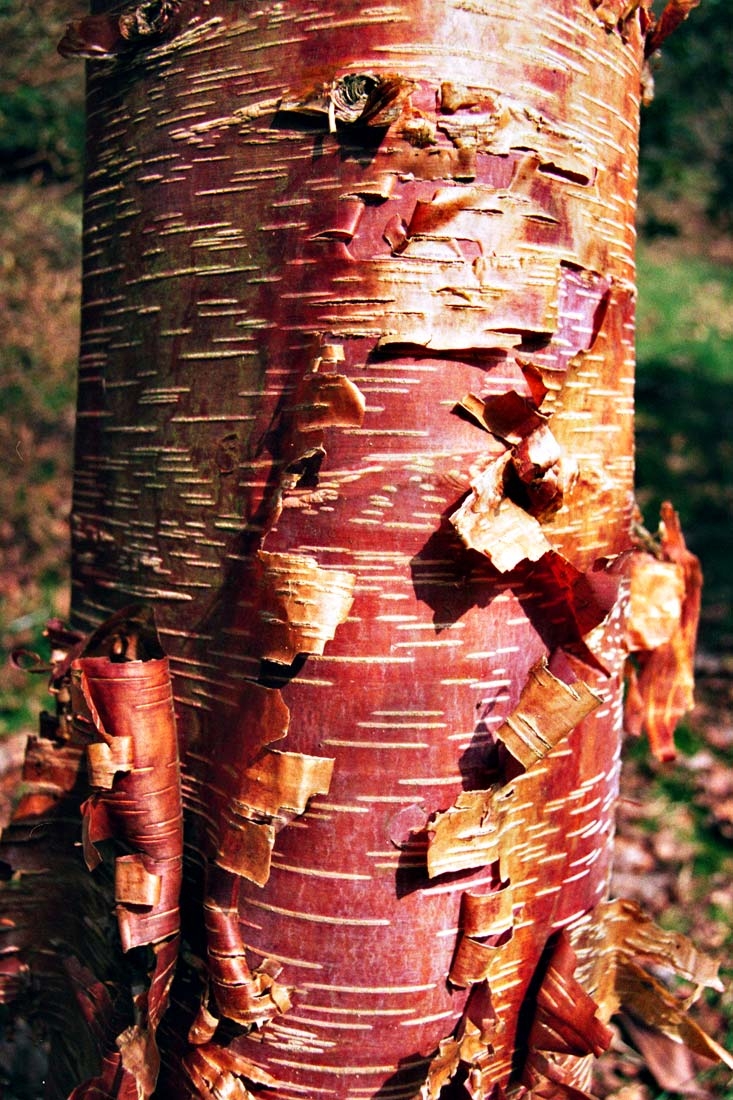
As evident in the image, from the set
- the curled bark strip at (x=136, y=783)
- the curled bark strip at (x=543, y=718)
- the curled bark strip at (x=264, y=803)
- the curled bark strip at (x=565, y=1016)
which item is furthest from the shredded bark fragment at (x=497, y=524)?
the curled bark strip at (x=565, y=1016)

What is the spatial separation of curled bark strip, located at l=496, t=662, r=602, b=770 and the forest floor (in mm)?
614

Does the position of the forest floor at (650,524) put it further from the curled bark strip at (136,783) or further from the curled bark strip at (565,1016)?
the curled bark strip at (136,783)

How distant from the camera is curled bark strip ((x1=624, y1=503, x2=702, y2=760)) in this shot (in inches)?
67.6

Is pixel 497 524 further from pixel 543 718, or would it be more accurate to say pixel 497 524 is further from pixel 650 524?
pixel 650 524

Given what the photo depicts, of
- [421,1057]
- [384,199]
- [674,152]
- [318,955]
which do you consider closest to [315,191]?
[384,199]

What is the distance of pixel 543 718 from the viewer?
3.92 ft

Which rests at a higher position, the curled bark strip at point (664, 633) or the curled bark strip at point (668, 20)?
the curled bark strip at point (668, 20)

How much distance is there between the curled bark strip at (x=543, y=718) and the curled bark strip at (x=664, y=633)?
1.76 ft

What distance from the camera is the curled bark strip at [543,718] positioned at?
46.9 inches

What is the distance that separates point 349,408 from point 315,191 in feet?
0.94

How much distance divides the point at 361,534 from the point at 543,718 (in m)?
0.34

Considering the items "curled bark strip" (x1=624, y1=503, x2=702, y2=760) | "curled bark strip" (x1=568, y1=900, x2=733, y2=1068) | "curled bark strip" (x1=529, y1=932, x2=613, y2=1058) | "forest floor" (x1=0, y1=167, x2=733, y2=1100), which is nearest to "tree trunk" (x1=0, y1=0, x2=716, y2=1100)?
Result: "curled bark strip" (x1=529, y1=932, x2=613, y2=1058)

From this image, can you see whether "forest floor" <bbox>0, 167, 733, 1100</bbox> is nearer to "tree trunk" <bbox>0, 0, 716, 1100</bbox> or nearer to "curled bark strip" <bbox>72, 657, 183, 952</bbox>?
"tree trunk" <bbox>0, 0, 716, 1100</bbox>

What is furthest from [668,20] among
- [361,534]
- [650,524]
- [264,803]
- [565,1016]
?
[650,524]
